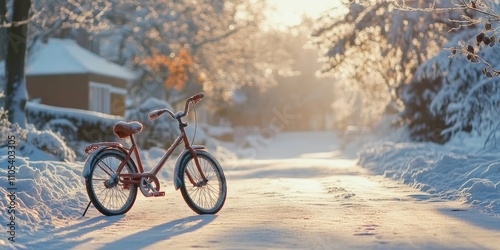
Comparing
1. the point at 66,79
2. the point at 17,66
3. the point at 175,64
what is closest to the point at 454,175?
the point at 17,66

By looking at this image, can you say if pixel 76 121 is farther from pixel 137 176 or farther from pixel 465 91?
pixel 137 176

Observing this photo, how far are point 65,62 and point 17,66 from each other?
20558 mm

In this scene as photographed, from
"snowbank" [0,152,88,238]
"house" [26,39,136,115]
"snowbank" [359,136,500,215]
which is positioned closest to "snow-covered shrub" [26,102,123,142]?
"snowbank" [359,136,500,215]

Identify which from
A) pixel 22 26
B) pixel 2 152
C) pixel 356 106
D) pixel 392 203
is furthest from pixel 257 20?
pixel 392 203

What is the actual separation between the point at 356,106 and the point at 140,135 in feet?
126

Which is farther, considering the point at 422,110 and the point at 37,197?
the point at 422,110

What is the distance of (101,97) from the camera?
138 feet

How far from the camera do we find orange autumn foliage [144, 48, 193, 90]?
43.2 metres

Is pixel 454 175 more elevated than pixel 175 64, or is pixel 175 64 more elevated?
pixel 175 64

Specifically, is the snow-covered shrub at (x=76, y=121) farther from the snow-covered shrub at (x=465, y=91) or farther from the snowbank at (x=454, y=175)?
the snow-covered shrub at (x=465, y=91)

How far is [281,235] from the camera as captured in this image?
817cm

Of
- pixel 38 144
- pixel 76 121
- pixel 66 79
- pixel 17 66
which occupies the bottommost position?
Answer: pixel 38 144

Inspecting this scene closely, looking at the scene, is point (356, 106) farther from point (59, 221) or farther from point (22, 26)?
point (59, 221)

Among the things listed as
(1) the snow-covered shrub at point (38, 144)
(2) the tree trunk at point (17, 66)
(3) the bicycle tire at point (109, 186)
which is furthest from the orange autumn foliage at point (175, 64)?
(3) the bicycle tire at point (109, 186)
